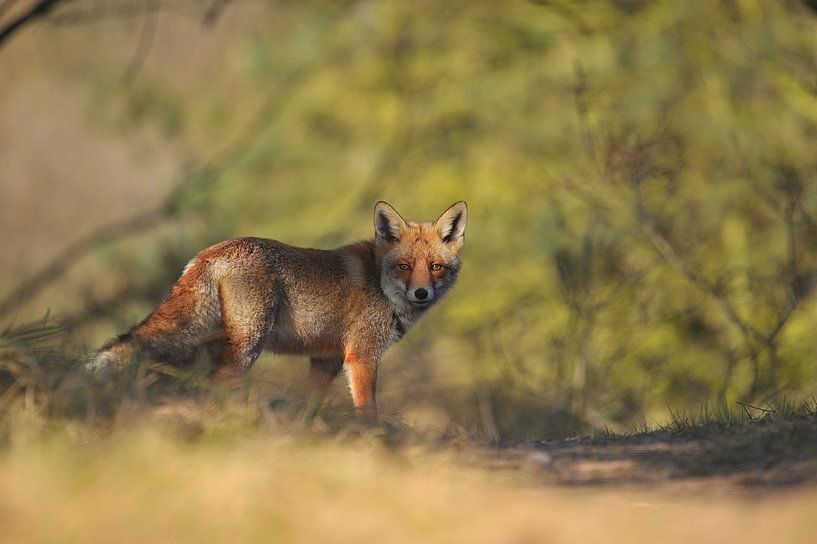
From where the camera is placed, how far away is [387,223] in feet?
24.5

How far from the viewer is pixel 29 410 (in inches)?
179

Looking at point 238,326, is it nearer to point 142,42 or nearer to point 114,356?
point 114,356

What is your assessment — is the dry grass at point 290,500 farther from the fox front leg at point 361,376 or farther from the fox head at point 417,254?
the fox head at point 417,254

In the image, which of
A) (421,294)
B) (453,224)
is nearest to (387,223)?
(453,224)

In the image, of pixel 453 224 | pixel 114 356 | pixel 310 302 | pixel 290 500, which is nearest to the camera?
pixel 290 500

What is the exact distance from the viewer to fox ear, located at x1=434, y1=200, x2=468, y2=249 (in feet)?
24.8

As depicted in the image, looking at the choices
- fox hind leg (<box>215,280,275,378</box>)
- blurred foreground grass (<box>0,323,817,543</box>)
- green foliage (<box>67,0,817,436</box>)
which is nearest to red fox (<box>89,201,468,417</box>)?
fox hind leg (<box>215,280,275,378</box>)

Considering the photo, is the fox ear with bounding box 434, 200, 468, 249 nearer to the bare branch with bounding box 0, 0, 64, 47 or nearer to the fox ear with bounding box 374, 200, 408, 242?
the fox ear with bounding box 374, 200, 408, 242

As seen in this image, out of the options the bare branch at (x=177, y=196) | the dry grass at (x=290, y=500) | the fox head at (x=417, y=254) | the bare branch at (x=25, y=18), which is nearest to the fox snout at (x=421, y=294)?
the fox head at (x=417, y=254)

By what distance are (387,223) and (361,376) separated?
47.1 inches

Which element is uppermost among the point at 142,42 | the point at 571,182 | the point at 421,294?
the point at 142,42

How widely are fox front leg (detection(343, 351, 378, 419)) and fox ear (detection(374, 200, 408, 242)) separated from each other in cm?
95

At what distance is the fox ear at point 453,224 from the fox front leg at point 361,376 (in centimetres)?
116

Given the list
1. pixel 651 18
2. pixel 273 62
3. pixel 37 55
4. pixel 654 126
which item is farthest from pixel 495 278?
pixel 37 55
